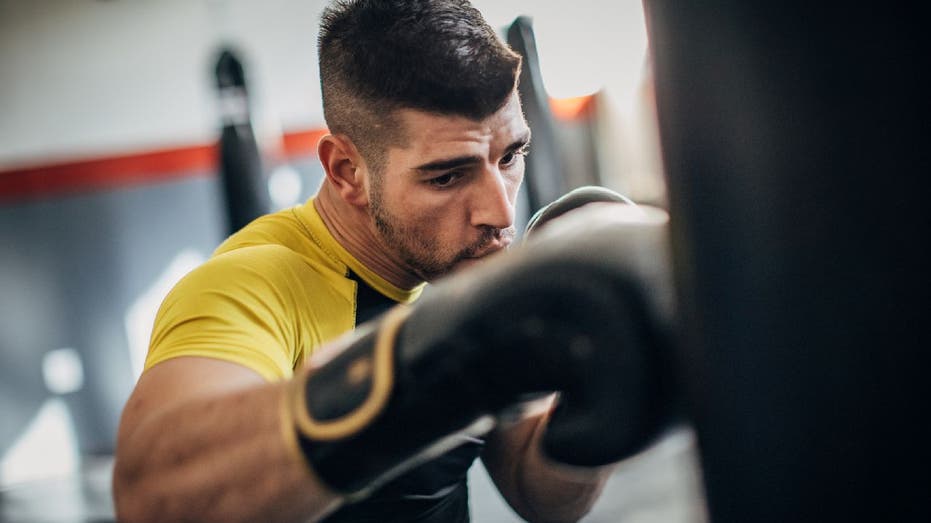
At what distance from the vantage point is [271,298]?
78cm

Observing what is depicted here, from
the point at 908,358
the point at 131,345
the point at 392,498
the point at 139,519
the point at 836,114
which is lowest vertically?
the point at 131,345

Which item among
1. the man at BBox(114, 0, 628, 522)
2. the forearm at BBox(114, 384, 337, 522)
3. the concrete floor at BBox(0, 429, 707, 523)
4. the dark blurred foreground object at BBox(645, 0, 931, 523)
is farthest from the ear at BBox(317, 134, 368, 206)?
the concrete floor at BBox(0, 429, 707, 523)

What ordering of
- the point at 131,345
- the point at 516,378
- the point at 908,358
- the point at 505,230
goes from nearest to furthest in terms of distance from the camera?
the point at 908,358, the point at 516,378, the point at 505,230, the point at 131,345

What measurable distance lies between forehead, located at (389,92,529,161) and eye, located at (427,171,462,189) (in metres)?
0.03

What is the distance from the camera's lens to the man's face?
2.96 feet

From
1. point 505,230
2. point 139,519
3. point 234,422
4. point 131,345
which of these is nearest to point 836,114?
point 234,422

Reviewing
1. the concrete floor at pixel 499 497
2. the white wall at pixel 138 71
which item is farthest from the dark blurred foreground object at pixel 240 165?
the concrete floor at pixel 499 497

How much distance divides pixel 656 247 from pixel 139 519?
1.34ft

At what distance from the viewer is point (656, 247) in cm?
44

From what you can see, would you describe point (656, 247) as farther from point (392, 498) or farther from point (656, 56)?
point (392, 498)

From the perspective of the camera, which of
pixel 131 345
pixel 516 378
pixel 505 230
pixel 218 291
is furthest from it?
pixel 131 345

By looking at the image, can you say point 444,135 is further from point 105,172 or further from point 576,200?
point 105,172

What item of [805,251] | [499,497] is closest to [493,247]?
[805,251]

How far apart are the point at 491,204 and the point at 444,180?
0.22ft
